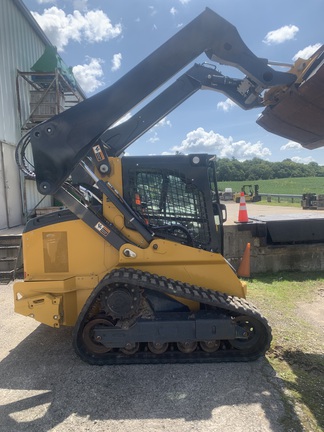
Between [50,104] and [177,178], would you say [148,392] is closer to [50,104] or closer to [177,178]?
[177,178]

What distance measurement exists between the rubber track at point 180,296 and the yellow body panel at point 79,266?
0.71ft

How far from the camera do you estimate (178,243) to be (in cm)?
385

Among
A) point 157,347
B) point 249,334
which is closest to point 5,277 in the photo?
point 157,347

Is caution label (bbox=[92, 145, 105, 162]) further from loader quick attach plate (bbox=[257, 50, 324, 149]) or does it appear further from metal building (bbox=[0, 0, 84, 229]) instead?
metal building (bbox=[0, 0, 84, 229])

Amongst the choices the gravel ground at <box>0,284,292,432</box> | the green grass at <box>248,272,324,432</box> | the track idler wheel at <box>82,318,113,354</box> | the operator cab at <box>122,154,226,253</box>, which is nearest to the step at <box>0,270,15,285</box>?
the gravel ground at <box>0,284,292,432</box>

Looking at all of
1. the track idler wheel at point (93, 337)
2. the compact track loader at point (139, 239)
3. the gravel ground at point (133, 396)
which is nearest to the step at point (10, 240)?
the compact track loader at point (139, 239)

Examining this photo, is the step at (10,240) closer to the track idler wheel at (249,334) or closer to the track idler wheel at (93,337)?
the track idler wheel at (93,337)

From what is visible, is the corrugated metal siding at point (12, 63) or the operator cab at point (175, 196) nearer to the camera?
the operator cab at point (175, 196)

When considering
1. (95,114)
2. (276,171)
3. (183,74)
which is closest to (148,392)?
(95,114)

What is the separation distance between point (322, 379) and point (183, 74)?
4012 mm

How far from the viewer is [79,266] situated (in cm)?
396

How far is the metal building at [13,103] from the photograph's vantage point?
1037cm

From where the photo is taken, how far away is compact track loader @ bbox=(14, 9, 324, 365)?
3.54 m

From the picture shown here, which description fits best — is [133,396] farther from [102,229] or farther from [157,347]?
[102,229]
